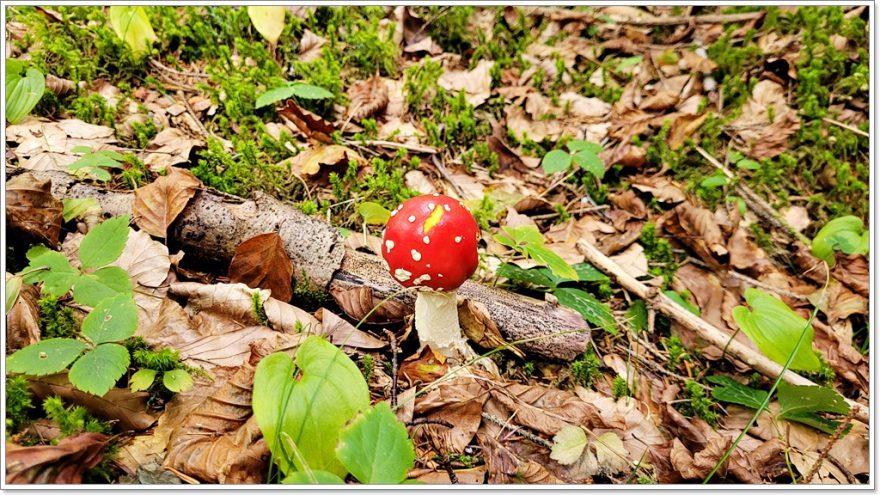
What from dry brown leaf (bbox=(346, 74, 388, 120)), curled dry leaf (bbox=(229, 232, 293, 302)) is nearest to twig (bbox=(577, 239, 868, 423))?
curled dry leaf (bbox=(229, 232, 293, 302))

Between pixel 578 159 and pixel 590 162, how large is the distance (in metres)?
0.08

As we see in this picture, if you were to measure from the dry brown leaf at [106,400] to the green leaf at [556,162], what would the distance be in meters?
2.48

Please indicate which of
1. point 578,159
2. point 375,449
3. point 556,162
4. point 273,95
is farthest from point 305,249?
point 578,159

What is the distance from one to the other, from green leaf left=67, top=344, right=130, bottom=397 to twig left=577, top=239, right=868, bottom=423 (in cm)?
233

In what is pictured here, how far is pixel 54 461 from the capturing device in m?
1.43

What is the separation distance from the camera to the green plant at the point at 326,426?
57.2 inches

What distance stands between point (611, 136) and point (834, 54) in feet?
6.47

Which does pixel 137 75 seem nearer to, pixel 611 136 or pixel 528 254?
pixel 528 254

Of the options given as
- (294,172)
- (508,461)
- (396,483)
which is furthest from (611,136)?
(396,483)

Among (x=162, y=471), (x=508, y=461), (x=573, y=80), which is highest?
(x=573, y=80)

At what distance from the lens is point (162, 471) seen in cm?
161

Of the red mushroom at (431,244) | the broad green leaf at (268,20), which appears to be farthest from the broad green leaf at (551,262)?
the broad green leaf at (268,20)

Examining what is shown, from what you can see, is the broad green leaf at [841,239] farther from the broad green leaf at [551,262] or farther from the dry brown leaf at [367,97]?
the dry brown leaf at [367,97]

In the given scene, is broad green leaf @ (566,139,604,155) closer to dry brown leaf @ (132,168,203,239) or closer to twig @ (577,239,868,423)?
twig @ (577,239,868,423)
